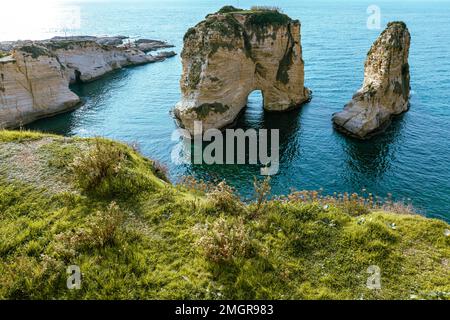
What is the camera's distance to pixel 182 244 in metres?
11.9

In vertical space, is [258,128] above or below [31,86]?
below

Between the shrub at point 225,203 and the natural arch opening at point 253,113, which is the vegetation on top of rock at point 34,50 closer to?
the natural arch opening at point 253,113

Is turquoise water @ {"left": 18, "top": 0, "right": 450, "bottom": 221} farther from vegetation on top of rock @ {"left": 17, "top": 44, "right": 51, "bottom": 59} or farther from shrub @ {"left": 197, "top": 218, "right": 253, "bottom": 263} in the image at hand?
shrub @ {"left": 197, "top": 218, "right": 253, "bottom": 263}

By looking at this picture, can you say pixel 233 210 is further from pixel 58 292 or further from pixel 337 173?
pixel 337 173

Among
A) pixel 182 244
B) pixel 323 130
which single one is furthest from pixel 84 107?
pixel 182 244

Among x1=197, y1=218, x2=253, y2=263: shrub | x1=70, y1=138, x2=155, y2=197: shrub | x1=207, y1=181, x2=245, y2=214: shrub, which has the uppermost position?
x1=70, y1=138, x2=155, y2=197: shrub

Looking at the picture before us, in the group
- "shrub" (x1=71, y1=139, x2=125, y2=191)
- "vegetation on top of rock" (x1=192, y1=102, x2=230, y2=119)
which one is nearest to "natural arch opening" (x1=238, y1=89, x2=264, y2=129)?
"vegetation on top of rock" (x1=192, y1=102, x2=230, y2=119)

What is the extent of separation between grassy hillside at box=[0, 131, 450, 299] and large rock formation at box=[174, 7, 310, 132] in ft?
99.3

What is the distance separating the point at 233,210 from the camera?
14.0 metres

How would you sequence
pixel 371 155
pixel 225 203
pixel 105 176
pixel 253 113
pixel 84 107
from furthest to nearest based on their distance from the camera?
pixel 84 107 < pixel 253 113 < pixel 371 155 < pixel 105 176 < pixel 225 203

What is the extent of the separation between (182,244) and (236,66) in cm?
3917

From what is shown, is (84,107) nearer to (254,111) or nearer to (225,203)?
(254,111)

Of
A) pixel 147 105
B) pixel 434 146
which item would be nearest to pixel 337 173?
pixel 434 146

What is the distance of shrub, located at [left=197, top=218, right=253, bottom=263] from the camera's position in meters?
10.8
